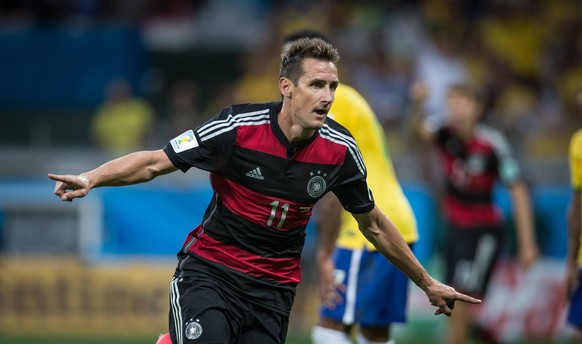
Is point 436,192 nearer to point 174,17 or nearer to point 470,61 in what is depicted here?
point 470,61

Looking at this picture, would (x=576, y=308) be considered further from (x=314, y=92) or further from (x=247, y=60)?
(x=247, y=60)

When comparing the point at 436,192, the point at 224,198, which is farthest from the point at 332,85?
the point at 436,192

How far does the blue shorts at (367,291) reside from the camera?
23.5ft

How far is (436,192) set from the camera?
12086 millimetres

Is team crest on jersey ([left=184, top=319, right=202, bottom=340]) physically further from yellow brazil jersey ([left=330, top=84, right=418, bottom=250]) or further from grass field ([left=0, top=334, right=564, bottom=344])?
grass field ([left=0, top=334, right=564, bottom=344])

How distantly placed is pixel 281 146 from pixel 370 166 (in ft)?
5.76

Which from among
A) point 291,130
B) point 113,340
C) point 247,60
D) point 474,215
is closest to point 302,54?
point 291,130

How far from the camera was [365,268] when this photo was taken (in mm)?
7258

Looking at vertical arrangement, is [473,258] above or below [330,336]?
above

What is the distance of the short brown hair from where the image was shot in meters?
5.48

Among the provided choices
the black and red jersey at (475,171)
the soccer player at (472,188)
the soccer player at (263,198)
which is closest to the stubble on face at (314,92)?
the soccer player at (263,198)

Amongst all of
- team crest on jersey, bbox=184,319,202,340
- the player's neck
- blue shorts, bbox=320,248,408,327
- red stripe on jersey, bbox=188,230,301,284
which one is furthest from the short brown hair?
blue shorts, bbox=320,248,408,327

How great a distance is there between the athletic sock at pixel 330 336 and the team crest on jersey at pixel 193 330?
196 centimetres

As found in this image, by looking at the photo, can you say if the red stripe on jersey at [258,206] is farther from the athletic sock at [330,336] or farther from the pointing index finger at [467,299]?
the athletic sock at [330,336]
